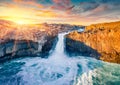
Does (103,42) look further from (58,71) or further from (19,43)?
(19,43)

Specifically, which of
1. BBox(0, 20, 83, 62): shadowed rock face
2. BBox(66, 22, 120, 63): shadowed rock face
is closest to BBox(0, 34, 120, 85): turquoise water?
BBox(0, 20, 83, 62): shadowed rock face

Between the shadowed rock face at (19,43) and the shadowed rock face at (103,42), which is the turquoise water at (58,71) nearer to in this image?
the shadowed rock face at (19,43)

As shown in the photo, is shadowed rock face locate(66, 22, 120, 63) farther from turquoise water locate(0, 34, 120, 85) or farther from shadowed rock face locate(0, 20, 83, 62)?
shadowed rock face locate(0, 20, 83, 62)

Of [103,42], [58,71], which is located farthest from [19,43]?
[103,42]

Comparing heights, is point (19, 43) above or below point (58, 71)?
above

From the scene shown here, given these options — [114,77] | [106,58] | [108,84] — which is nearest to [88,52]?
[106,58]

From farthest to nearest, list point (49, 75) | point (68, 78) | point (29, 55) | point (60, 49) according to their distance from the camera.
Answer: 1. point (60, 49)
2. point (29, 55)
3. point (49, 75)
4. point (68, 78)

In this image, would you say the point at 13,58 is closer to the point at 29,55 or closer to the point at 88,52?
the point at 29,55
